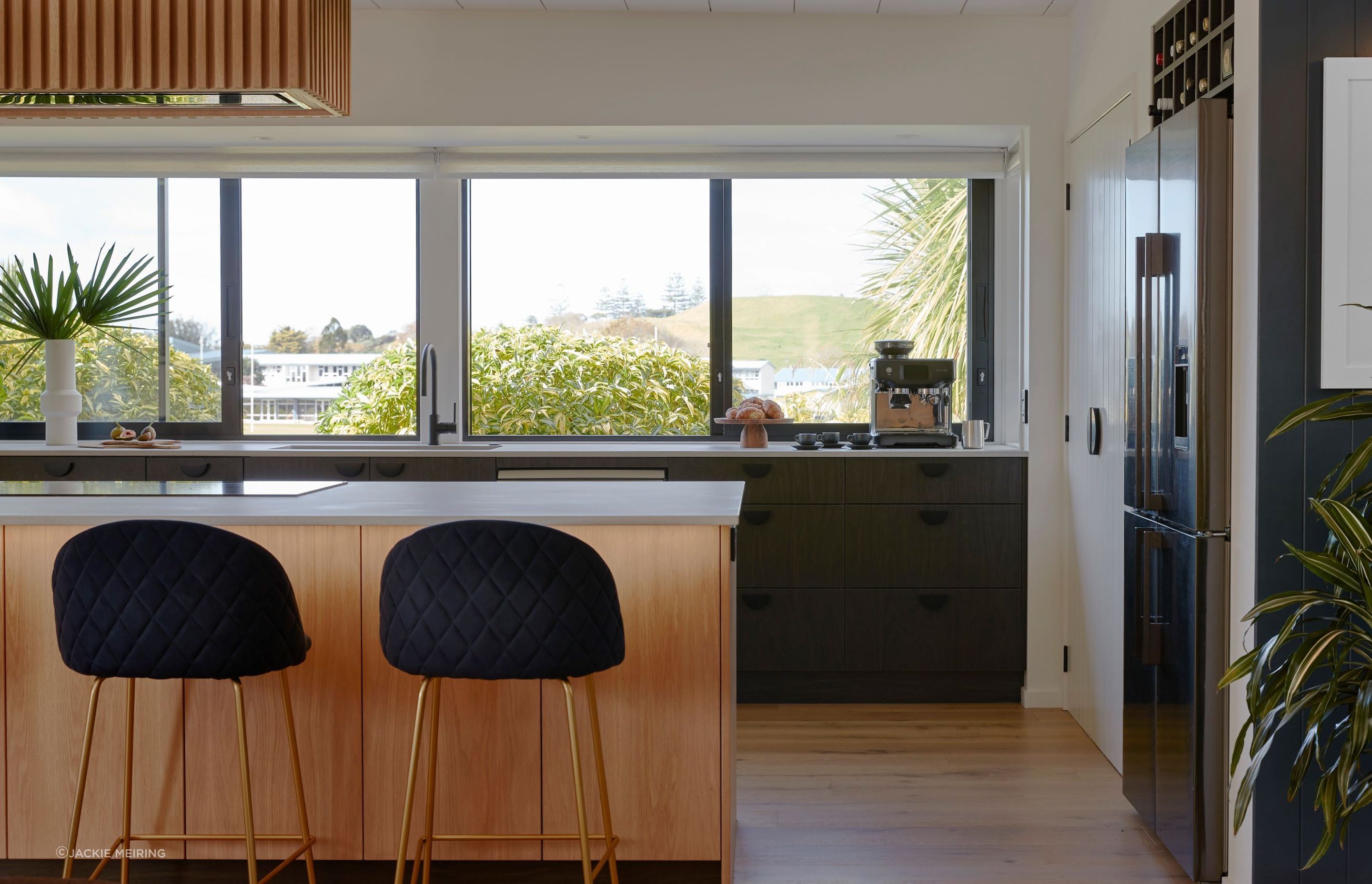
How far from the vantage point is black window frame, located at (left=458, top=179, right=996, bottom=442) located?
4461 millimetres

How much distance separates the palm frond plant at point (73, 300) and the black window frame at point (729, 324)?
4.37 ft

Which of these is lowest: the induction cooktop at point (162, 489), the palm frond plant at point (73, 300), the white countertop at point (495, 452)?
the induction cooktop at point (162, 489)

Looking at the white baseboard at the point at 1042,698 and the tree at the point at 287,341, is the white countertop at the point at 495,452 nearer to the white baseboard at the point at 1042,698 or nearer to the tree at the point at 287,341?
the tree at the point at 287,341

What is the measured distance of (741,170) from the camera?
4348 mm

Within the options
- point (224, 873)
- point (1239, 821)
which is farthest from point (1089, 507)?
point (224, 873)

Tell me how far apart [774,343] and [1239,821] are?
292 centimetres

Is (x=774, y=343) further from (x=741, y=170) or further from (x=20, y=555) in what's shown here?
(x=20, y=555)

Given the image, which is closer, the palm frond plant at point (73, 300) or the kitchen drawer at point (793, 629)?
the kitchen drawer at point (793, 629)

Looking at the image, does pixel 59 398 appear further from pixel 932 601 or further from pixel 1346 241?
pixel 1346 241

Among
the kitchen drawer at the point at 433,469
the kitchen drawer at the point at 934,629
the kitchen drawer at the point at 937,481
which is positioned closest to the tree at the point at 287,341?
the kitchen drawer at the point at 433,469

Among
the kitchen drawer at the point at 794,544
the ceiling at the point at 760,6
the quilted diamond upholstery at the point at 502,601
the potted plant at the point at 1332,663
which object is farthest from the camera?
the kitchen drawer at the point at 794,544

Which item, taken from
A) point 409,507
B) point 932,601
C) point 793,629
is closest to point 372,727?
point 409,507

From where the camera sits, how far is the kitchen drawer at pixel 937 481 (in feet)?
12.9

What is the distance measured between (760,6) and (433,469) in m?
2.10
